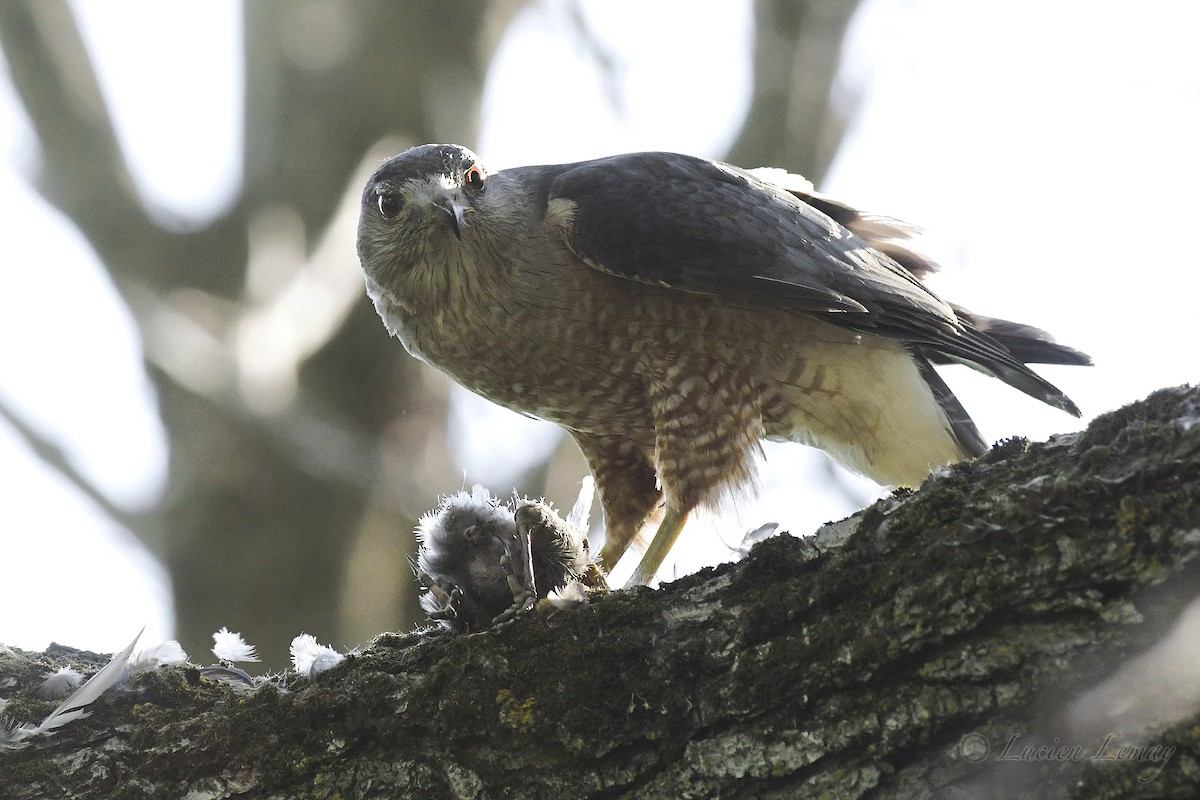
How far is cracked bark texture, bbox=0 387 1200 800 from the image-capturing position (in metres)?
1.74

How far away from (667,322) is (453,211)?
91 centimetres

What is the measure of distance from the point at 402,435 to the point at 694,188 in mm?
2804

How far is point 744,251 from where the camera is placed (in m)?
3.79

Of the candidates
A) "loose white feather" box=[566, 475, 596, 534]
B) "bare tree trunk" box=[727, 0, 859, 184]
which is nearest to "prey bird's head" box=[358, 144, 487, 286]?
"loose white feather" box=[566, 475, 596, 534]

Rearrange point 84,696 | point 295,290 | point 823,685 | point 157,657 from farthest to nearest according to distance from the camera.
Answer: point 295,290 < point 157,657 < point 84,696 < point 823,685

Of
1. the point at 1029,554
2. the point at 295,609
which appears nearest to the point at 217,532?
the point at 295,609

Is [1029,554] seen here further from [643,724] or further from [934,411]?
[934,411]

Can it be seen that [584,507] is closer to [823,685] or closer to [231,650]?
[231,650]

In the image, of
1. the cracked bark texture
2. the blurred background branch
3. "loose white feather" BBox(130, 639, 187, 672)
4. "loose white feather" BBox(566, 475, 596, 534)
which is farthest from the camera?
the blurred background branch

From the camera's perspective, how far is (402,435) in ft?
20.0

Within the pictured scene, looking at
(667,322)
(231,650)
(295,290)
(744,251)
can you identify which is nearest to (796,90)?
(744,251)

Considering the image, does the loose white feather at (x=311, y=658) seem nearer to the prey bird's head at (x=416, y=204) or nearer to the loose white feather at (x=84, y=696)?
the loose white feather at (x=84, y=696)

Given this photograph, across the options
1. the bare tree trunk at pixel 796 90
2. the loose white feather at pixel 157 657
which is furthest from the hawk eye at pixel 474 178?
the bare tree trunk at pixel 796 90

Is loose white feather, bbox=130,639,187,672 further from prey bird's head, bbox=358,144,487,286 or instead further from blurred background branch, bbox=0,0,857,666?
blurred background branch, bbox=0,0,857,666
